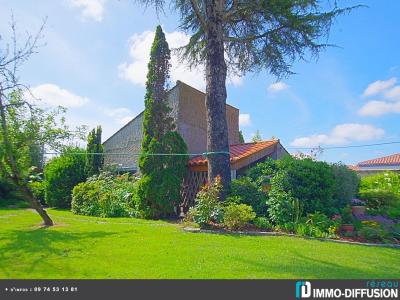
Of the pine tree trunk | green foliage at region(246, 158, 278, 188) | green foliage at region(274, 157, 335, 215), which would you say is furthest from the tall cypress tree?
green foliage at region(274, 157, 335, 215)

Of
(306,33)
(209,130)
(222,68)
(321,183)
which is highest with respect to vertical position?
(306,33)

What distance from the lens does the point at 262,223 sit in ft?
32.4

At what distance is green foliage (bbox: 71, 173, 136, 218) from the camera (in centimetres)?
1473

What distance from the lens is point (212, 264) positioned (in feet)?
19.7

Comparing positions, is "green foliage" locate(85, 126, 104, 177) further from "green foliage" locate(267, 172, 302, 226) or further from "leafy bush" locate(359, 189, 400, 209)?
"leafy bush" locate(359, 189, 400, 209)

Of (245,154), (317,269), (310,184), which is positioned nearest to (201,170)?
(245,154)

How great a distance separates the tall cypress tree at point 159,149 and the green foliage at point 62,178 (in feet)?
22.4

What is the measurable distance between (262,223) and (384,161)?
3421 cm
